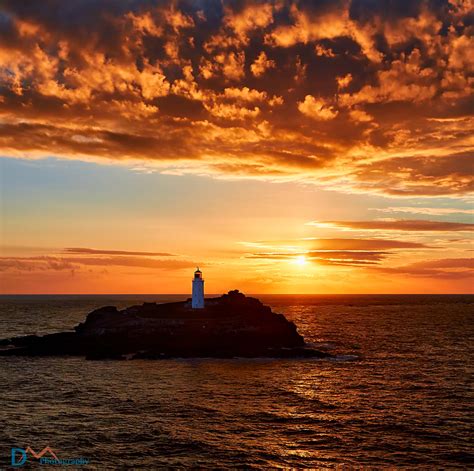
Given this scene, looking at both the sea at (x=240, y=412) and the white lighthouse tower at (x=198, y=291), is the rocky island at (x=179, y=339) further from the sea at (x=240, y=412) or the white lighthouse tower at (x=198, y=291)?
the white lighthouse tower at (x=198, y=291)

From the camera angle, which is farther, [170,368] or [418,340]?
[418,340]

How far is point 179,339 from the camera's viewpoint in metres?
62.0

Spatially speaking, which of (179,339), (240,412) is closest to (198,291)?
(179,339)

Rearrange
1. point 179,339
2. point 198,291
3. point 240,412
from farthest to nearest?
point 198,291 → point 179,339 → point 240,412

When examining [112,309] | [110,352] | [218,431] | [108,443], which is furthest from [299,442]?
[112,309]

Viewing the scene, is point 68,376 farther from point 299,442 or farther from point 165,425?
point 299,442

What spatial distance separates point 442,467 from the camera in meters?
25.6

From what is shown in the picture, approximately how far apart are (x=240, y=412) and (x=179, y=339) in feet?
90.0

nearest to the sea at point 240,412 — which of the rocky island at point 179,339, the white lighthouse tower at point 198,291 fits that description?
the rocky island at point 179,339

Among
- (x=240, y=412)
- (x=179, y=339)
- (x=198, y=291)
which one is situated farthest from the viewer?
(x=198, y=291)

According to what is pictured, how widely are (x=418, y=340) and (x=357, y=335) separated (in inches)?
447

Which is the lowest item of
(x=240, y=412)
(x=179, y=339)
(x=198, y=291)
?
(x=240, y=412)

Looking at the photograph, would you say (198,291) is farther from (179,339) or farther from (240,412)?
(240,412)

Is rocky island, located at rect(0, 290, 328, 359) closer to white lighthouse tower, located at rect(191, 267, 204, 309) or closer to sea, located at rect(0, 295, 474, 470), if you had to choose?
sea, located at rect(0, 295, 474, 470)
